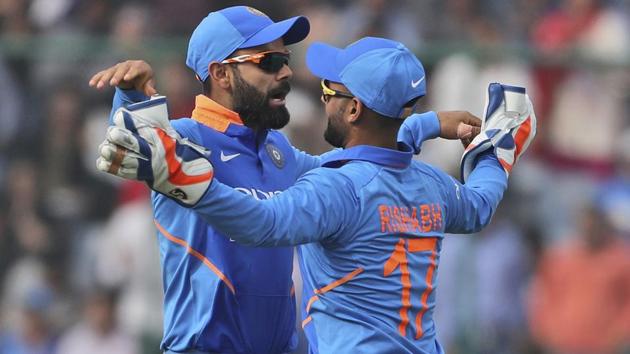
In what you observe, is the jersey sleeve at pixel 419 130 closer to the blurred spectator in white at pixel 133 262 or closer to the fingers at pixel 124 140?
the fingers at pixel 124 140

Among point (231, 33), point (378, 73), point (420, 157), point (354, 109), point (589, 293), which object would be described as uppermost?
point (231, 33)

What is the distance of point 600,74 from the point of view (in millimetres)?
9258

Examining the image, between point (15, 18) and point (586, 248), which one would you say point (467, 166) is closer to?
point (586, 248)

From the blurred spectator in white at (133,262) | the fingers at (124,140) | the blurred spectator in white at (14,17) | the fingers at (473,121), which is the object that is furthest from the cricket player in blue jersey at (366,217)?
the blurred spectator in white at (14,17)

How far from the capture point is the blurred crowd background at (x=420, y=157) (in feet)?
29.7

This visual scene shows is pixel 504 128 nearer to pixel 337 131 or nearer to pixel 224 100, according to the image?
pixel 337 131

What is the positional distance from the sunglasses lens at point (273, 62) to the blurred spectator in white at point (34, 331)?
543 cm

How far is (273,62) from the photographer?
16.5ft

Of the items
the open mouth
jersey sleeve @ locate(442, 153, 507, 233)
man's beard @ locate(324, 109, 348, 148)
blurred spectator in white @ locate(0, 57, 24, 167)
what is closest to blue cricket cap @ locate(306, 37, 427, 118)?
man's beard @ locate(324, 109, 348, 148)

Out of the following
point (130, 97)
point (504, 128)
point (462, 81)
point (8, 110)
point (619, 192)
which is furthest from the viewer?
point (8, 110)

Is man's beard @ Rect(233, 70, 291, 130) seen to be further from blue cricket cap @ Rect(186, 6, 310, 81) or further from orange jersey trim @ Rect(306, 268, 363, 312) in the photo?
orange jersey trim @ Rect(306, 268, 363, 312)

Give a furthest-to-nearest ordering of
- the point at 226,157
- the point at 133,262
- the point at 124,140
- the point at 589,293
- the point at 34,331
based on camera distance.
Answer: the point at 34,331 < the point at 133,262 < the point at 589,293 < the point at 226,157 < the point at 124,140

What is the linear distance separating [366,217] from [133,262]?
5.35 m

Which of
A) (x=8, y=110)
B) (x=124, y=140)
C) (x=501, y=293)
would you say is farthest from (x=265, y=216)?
(x=8, y=110)
